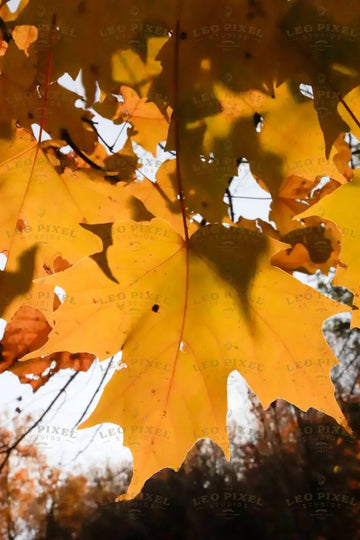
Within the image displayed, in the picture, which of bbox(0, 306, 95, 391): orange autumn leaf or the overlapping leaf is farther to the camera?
bbox(0, 306, 95, 391): orange autumn leaf

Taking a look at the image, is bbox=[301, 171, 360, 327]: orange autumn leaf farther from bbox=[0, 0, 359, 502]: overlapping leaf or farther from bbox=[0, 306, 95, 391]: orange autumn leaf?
bbox=[0, 306, 95, 391]: orange autumn leaf

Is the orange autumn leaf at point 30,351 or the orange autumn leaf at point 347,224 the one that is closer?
the orange autumn leaf at point 347,224

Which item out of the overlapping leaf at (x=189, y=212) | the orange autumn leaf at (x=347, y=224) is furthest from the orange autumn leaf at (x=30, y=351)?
the orange autumn leaf at (x=347, y=224)

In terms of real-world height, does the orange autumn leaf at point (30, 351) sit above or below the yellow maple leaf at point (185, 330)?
above

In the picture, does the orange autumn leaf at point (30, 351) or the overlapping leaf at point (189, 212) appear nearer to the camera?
the overlapping leaf at point (189, 212)

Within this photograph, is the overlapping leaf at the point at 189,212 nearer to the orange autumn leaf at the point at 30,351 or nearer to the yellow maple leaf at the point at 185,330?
the yellow maple leaf at the point at 185,330

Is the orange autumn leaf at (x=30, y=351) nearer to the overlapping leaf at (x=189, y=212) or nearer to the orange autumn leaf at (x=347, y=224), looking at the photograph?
the overlapping leaf at (x=189, y=212)

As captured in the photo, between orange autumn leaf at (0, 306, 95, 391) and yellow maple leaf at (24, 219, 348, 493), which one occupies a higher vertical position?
orange autumn leaf at (0, 306, 95, 391)

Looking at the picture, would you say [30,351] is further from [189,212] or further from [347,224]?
[347,224]

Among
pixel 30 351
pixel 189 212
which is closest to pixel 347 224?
pixel 189 212

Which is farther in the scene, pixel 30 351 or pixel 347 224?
pixel 30 351

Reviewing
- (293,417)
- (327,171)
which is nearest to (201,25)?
(327,171)

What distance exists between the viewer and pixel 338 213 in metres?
0.42

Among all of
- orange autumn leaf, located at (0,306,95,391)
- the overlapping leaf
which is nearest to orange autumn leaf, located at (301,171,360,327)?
the overlapping leaf
